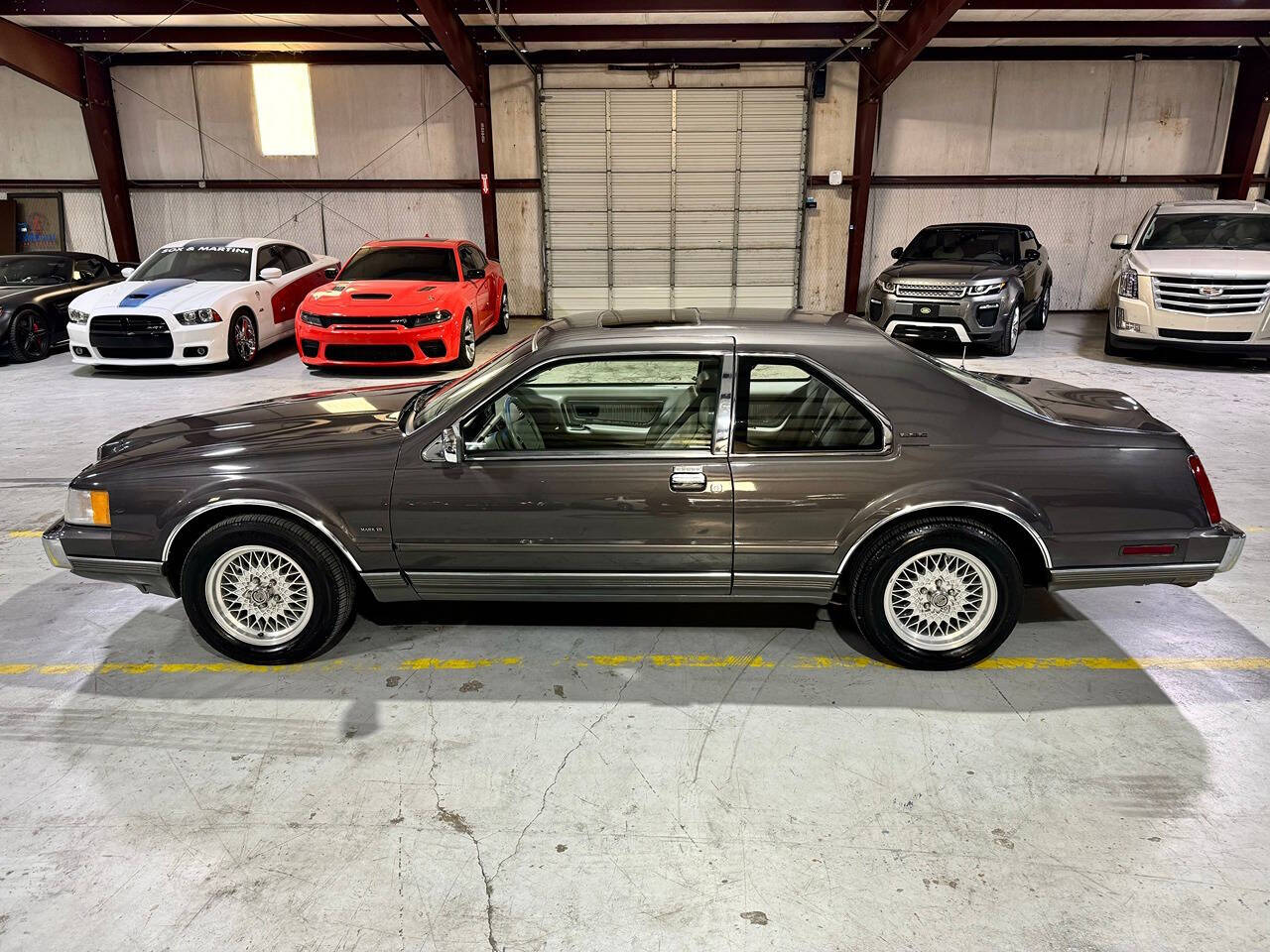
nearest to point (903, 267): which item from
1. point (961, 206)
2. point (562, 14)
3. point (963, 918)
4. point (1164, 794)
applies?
point (961, 206)

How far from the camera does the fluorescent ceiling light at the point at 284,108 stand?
593 inches

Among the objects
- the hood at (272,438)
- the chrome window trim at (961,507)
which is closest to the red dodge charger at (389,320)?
the hood at (272,438)

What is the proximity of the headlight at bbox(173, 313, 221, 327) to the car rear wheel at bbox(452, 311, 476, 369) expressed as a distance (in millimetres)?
2829

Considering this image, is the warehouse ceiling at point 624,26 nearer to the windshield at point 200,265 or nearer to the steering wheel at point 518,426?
the windshield at point 200,265

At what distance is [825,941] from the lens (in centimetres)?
224

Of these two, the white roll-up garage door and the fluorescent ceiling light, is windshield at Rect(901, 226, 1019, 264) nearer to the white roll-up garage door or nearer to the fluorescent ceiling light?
the white roll-up garage door

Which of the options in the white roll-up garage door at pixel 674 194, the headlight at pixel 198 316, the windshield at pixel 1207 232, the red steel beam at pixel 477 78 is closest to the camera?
the headlight at pixel 198 316

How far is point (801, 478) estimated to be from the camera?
3.35m

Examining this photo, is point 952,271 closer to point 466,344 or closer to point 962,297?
point 962,297

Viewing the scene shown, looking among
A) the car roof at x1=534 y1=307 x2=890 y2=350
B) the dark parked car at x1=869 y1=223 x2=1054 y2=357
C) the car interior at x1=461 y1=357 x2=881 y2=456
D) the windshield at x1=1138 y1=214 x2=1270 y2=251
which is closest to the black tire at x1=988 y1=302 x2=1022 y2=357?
the dark parked car at x1=869 y1=223 x2=1054 y2=357

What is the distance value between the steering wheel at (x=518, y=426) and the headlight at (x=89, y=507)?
1.64 meters

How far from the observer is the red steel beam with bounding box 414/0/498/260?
39.8 feet

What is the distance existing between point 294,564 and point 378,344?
6619 mm

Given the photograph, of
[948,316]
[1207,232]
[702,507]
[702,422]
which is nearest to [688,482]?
[702,507]
